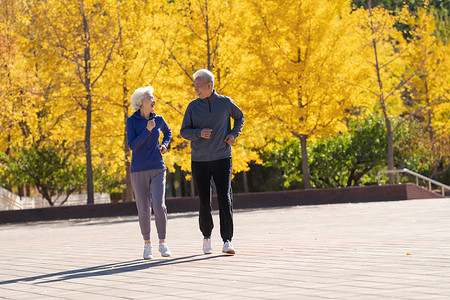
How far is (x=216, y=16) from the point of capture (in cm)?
2155

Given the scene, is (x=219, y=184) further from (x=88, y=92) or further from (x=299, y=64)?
(x=88, y=92)

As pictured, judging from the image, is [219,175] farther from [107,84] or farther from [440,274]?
[107,84]

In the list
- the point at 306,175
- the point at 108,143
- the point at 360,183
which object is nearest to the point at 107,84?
the point at 108,143

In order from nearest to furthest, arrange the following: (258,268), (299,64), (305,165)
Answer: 1. (258,268)
2. (299,64)
3. (305,165)

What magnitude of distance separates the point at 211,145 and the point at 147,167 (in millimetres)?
748

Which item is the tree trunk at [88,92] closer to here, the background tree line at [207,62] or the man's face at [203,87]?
the background tree line at [207,62]

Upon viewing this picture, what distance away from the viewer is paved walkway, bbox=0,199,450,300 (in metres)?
5.03

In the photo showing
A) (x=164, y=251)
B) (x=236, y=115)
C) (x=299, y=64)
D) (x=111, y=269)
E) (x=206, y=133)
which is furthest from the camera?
(x=299, y=64)

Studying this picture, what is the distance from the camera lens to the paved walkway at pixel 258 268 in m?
5.03

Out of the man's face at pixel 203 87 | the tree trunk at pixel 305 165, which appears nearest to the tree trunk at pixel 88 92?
the tree trunk at pixel 305 165

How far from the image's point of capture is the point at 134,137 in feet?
25.8

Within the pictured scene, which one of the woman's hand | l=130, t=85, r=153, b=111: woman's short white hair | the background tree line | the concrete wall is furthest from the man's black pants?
the background tree line

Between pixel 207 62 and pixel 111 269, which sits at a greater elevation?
pixel 207 62

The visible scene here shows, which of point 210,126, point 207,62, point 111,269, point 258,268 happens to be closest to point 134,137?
point 210,126
